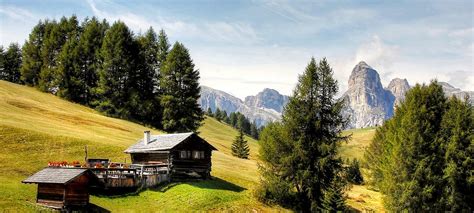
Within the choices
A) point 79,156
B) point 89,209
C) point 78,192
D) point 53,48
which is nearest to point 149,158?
point 79,156

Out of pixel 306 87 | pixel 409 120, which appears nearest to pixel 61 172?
pixel 306 87

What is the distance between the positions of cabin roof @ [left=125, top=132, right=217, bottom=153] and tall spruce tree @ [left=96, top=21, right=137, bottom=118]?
37.6 meters

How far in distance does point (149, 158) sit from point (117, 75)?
44652 millimetres

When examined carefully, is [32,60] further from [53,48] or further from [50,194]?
[50,194]

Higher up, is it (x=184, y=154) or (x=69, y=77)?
(x=69, y=77)

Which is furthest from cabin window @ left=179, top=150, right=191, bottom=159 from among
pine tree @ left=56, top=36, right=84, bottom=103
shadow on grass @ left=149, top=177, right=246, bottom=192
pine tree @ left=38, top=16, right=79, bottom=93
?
pine tree @ left=38, top=16, right=79, bottom=93

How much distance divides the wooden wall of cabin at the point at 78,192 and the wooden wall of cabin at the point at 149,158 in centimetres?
1280

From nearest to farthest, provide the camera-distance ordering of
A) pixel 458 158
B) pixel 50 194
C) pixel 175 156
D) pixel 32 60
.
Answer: pixel 50 194 < pixel 458 158 < pixel 175 156 < pixel 32 60

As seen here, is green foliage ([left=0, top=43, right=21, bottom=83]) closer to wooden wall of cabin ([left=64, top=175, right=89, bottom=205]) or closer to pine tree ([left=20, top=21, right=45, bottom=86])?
pine tree ([left=20, top=21, right=45, bottom=86])

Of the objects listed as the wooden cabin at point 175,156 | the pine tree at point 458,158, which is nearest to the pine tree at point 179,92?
the wooden cabin at point 175,156

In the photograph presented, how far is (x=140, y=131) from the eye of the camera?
268ft

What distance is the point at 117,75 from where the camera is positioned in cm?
9669

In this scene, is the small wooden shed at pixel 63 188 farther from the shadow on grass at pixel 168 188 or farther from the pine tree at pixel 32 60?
the pine tree at pixel 32 60

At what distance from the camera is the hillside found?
147 feet
